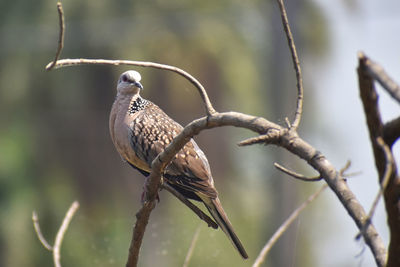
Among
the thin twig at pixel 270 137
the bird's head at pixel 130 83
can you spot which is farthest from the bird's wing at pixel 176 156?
the thin twig at pixel 270 137

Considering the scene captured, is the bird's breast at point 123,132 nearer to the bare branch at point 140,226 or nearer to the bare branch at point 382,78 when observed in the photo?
the bare branch at point 140,226

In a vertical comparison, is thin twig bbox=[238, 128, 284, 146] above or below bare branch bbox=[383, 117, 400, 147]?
below

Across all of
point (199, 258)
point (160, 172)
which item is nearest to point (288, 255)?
Result: point (199, 258)

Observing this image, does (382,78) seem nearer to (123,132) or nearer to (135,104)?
(123,132)

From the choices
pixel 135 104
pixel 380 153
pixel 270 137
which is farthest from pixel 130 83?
pixel 380 153

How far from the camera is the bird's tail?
3355 millimetres

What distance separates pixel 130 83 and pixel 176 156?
45cm

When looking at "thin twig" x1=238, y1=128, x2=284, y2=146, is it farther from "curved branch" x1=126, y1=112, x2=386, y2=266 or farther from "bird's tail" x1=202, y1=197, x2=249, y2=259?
"bird's tail" x1=202, y1=197, x2=249, y2=259

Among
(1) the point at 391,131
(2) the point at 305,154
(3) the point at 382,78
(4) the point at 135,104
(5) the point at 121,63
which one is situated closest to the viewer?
(3) the point at 382,78

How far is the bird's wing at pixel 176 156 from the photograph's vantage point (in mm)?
3883

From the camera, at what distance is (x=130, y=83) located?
4.04 meters

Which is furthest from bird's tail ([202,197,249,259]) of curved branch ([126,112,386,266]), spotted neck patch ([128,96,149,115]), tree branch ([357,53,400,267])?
tree branch ([357,53,400,267])

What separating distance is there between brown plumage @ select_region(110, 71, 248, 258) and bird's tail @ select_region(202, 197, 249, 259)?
0.09 ft

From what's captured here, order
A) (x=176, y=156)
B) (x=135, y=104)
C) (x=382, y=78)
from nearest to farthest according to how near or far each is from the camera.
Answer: (x=382, y=78), (x=176, y=156), (x=135, y=104)
